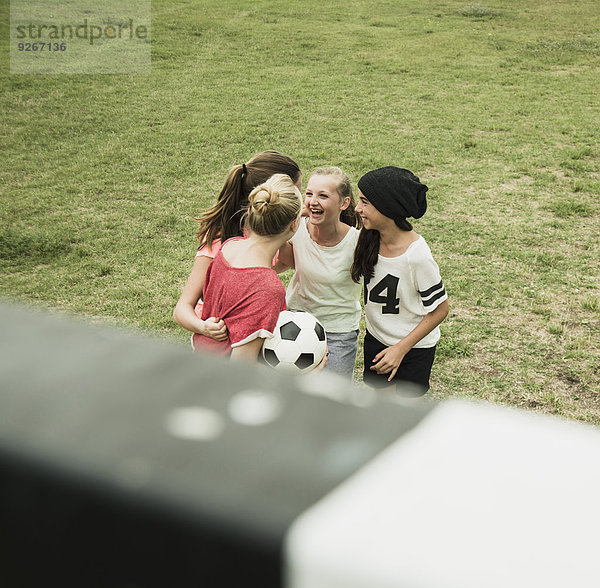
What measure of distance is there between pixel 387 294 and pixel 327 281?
0.31m

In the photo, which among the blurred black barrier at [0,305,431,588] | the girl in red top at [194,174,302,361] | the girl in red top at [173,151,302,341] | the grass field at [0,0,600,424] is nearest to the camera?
the blurred black barrier at [0,305,431,588]

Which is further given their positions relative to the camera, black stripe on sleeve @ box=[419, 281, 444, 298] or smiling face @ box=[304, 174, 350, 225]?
smiling face @ box=[304, 174, 350, 225]

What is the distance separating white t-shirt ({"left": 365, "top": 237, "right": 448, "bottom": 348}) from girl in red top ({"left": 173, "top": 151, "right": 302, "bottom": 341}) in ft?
1.99

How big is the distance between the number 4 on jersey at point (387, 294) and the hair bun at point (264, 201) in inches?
26.0

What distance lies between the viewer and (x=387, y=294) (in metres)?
3.11

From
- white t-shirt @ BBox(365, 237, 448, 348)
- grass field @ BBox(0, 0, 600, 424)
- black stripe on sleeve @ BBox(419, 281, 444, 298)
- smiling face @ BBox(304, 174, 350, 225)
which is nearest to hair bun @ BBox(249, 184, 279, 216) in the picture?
smiling face @ BBox(304, 174, 350, 225)

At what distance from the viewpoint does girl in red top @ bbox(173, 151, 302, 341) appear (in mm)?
2959

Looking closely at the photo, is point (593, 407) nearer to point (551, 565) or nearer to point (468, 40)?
point (551, 565)

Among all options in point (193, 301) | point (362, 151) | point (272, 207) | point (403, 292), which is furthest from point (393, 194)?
point (362, 151)

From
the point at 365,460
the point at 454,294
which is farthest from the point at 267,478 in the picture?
the point at 454,294

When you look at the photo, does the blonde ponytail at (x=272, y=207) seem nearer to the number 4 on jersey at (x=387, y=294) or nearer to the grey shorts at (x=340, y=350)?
the number 4 on jersey at (x=387, y=294)

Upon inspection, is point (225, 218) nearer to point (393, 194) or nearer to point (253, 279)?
point (253, 279)

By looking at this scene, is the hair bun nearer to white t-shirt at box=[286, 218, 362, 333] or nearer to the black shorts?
white t-shirt at box=[286, 218, 362, 333]

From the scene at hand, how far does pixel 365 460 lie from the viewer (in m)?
0.29
